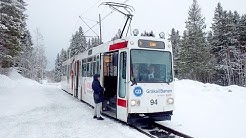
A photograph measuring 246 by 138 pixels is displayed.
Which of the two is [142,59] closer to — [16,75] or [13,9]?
[13,9]

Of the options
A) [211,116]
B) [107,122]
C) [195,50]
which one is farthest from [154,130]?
[195,50]

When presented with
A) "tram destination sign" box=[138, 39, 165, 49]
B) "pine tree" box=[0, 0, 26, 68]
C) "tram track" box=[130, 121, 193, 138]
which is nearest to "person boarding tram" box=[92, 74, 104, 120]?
"tram track" box=[130, 121, 193, 138]

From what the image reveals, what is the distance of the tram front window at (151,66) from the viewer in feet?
36.2

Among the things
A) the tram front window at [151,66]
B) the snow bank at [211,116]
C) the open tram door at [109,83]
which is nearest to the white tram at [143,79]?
the tram front window at [151,66]

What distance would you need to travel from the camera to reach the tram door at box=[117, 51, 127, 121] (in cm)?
1114

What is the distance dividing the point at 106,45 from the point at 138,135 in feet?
17.5

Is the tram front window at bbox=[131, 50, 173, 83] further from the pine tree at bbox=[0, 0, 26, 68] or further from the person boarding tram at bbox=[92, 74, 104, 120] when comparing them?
the pine tree at bbox=[0, 0, 26, 68]

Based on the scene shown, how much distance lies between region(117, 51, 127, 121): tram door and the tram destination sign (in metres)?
0.70

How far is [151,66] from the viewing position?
36.9ft

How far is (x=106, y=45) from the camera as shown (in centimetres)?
1354

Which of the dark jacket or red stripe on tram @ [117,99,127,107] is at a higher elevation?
the dark jacket

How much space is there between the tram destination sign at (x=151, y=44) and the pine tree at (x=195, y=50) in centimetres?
4234

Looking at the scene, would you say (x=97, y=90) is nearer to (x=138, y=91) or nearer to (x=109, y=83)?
(x=109, y=83)

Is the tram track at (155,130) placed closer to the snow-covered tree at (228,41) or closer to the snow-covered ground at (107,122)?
the snow-covered ground at (107,122)
